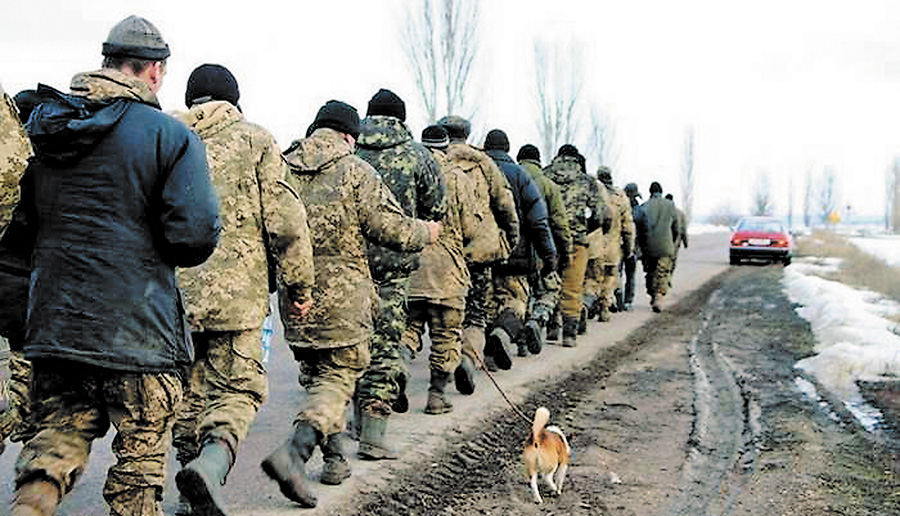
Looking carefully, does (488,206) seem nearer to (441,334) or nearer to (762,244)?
(441,334)

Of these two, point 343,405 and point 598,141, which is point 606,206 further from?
point 598,141

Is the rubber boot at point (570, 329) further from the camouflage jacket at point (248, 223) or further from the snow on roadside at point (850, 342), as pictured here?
the camouflage jacket at point (248, 223)

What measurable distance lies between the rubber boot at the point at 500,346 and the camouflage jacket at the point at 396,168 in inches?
121

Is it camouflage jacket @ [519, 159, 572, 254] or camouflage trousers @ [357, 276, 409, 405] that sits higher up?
camouflage jacket @ [519, 159, 572, 254]

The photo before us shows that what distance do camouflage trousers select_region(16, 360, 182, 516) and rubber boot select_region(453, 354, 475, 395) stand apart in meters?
4.78

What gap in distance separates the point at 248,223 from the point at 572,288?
8.30 metres

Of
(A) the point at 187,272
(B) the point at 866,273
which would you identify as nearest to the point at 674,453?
(A) the point at 187,272

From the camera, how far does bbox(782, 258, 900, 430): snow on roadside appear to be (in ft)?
32.3

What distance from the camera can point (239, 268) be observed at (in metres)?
4.73

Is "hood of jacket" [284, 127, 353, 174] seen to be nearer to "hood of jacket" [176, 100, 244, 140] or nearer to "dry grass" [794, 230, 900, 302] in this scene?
"hood of jacket" [176, 100, 244, 140]

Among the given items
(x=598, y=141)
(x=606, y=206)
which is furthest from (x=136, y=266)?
(x=598, y=141)

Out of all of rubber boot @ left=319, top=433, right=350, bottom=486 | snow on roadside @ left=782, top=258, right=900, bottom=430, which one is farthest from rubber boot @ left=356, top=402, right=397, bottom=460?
snow on roadside @ left=782, top=258, right=900, bottom=430

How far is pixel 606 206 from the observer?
13.5m

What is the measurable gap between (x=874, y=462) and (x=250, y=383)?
4.49 metres
